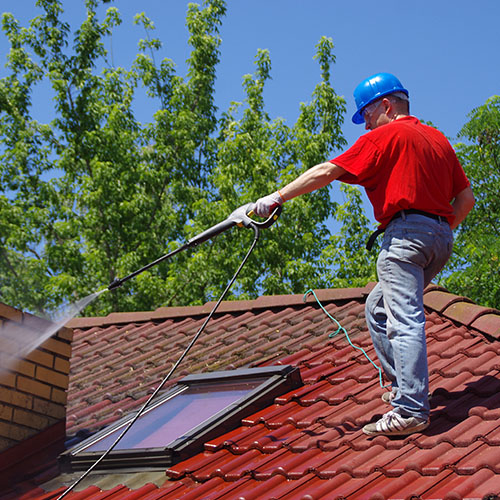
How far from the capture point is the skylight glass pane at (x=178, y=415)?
16.3 ft

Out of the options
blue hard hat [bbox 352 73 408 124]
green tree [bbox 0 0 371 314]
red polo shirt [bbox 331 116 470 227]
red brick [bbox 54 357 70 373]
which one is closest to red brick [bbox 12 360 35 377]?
red brick [bbox 54 357 70 373]

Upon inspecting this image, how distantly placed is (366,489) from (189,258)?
1530cm

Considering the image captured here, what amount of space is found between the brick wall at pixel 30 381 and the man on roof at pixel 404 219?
6.66ft

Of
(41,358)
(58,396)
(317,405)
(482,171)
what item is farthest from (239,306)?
(482,171)

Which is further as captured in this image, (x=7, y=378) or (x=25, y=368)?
(x=25, y=368)

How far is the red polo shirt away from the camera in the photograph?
397 centimetres

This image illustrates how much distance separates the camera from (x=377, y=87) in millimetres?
4258

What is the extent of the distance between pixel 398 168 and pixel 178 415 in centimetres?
241

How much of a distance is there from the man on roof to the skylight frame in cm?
114

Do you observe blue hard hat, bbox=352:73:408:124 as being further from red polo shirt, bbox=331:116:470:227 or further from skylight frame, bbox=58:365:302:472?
skylight frame, bbox=58:365:302:472

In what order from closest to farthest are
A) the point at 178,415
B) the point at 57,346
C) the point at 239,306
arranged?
the point at 178,415
the point at 57,346
the point at 239,306

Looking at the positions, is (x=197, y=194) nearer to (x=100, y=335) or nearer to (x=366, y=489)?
(x=100, y=335)

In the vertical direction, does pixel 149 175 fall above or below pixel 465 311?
above

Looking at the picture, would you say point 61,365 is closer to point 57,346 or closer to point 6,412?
point 57,346
